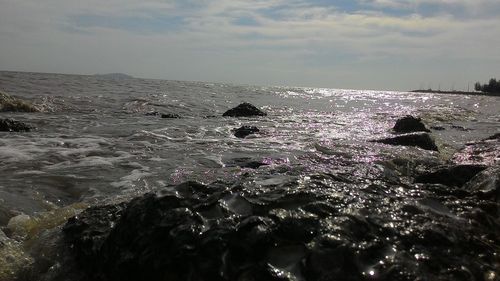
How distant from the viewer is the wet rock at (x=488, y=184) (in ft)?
11.8

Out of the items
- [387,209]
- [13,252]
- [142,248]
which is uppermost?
[387,209]

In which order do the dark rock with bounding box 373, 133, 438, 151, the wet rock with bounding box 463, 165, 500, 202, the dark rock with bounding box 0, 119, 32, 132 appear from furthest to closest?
1. the dark rock with bounding box 0, 119, 32, 132
2. the dark rock with bounding box 373, 133, 438, 151
3. the wet rock with bounding box 463, 165, 500, 202

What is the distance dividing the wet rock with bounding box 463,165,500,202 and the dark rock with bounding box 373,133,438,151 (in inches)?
241

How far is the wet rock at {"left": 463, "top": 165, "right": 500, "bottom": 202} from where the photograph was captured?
11.8ft

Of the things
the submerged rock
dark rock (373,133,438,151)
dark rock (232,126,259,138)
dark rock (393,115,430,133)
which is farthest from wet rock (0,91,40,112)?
the submerged rock

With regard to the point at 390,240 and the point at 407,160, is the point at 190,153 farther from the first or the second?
the point at 390,240

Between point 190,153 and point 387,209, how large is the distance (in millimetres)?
6448

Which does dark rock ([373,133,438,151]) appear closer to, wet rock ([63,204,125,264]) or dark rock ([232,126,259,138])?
dark rock ([232,126,259,138])

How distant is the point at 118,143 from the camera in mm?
9828

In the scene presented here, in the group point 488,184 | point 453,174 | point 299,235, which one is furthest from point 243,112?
point 299,235

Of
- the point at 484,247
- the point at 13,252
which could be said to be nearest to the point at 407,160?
the point at 484,247

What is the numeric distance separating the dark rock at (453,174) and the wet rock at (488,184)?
1.28m

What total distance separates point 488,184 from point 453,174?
1.91 m

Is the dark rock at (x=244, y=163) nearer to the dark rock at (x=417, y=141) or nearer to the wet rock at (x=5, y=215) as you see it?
the wet rock at (x=5, y=215)
